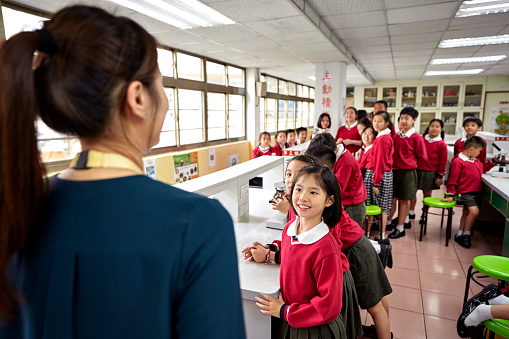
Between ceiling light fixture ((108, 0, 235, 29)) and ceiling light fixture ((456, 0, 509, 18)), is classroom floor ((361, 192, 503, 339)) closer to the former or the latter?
ceiling light fixture ((456, 0, 509, 18))

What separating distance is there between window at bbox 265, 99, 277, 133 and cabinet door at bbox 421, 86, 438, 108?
190 inches

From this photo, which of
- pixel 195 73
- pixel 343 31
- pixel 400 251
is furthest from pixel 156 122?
pixel 195 73

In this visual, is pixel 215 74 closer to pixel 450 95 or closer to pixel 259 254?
pixel 259 254

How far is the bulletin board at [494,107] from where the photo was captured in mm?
8508

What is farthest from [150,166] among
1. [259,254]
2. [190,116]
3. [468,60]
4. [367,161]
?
[468,60]

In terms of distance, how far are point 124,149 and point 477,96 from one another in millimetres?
11391

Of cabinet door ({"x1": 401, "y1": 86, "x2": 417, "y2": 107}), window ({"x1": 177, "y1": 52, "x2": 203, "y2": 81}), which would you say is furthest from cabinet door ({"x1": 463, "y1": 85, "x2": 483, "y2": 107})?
window ({"x1": 177, "y1": 52, "x2": 203, "y2": 81})

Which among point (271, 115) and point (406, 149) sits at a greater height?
point (271, 115)

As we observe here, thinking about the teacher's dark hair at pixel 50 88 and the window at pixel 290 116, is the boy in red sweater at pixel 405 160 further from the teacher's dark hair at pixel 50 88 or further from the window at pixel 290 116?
the window at pixel 290 116

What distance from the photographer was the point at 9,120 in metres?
0.40

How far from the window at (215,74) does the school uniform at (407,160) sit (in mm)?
3848

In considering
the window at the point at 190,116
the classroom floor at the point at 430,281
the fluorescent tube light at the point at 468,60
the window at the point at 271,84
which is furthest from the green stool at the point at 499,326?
the window at the point at 271,84

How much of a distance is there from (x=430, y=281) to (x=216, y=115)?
4992 millimetres

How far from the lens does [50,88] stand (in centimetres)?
42
